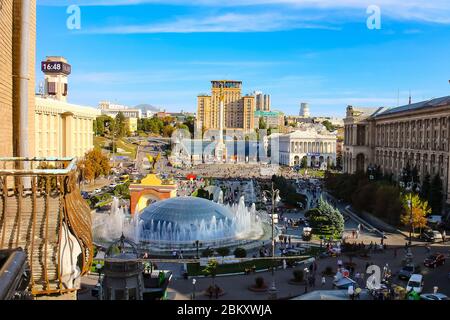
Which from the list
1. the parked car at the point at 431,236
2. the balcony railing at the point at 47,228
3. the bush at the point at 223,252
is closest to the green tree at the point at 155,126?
the parked car at the point at 431,236

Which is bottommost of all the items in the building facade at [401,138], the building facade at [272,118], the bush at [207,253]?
the bush at [207,253]

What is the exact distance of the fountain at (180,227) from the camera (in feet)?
73.3

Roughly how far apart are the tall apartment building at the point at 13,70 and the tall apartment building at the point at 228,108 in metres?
110

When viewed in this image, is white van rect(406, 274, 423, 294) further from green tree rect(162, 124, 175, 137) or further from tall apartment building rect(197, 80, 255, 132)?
tall apartment building rect(197, 80, 255, 132)

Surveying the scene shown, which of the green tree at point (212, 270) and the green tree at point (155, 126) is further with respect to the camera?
the green tree at point (155, 126)

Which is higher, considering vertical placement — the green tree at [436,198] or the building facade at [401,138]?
the building facade at [401,138]

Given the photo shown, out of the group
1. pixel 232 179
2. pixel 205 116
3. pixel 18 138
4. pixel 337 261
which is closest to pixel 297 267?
pixel 337 261

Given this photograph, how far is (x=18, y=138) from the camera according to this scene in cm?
934

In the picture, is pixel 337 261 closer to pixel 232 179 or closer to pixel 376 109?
pixel 232 179

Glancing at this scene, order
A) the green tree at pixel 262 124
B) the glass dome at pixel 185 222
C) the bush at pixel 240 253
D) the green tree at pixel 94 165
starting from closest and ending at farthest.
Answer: the bush at pixel 240 253 → the glass dome at pixel 185 222 → the green tree at pixel 94 165 → the green tree at pixel 262 124

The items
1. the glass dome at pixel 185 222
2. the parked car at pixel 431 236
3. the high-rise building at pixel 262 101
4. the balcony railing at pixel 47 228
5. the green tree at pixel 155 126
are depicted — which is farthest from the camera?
the high-rise building at pixel 262 101

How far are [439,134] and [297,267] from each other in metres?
22.3

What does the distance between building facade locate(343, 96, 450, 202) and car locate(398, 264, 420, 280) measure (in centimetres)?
1506

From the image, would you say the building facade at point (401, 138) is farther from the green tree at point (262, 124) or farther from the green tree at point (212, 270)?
the green tree at point (262, 124)
